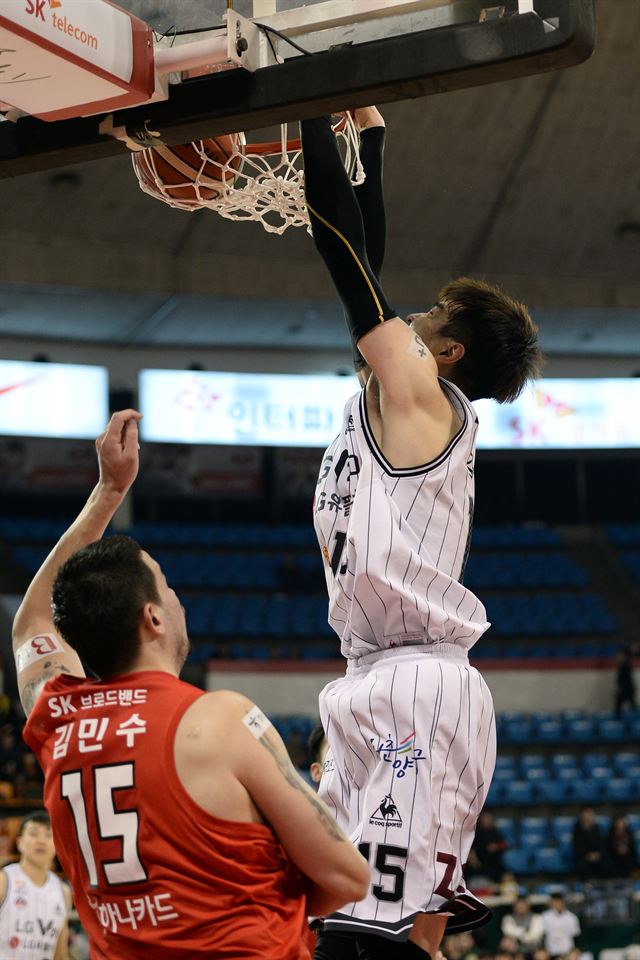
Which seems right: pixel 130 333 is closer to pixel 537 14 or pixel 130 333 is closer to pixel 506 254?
pixel 506 254

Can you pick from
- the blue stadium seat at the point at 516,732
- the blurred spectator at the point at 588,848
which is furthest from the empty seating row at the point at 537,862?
the blue stadium seat at the point at 516,732

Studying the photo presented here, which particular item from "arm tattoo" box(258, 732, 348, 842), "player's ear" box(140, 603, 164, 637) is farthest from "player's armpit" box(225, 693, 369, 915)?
"player's ear" box(140, 603, 164, 637)

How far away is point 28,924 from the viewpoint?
7.16 metres

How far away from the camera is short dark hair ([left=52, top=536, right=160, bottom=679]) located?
2391mm

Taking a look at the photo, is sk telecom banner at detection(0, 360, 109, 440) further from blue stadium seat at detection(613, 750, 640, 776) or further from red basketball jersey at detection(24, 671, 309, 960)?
red basketball jersey at detection(24, 671, 309, 960)

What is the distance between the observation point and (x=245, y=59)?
301 cm

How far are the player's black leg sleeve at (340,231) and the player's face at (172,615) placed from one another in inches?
33.4

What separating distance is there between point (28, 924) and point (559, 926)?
5706mm

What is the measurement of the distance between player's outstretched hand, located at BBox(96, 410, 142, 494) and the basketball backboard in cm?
67

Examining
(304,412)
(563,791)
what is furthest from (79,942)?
(304,412)

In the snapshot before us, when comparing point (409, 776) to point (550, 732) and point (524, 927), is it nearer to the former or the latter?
point (524, 927)

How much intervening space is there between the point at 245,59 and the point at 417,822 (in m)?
1.84

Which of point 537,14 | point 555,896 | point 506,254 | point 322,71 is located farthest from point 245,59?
point 506,254

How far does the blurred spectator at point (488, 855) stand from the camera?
13570 millimetres
